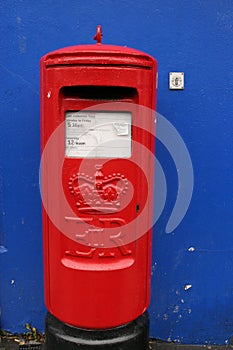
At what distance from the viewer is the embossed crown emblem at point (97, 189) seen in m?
1.73

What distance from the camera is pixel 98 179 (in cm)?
173

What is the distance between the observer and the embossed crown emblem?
1727 mm

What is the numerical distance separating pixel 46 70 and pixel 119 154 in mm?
504

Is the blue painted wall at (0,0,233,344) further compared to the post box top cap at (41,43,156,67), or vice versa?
the blue painted wall at (0,0,233,344)

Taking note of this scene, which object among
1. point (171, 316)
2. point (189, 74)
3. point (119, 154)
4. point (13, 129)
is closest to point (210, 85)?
point (189, 74)

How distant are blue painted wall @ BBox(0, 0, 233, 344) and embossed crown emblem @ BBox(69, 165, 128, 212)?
0.79 meters

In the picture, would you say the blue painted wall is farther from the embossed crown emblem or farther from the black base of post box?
the embossed crown emblem

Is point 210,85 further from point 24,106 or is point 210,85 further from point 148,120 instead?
point 24,106

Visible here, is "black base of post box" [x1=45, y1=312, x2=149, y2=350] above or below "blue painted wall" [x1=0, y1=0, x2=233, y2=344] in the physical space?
below

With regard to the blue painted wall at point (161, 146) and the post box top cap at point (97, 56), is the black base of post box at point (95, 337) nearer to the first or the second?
the blue painted wall at point (161, 146)

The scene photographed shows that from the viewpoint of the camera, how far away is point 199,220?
2521mm

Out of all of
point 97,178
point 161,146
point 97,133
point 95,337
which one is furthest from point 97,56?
point 95,337

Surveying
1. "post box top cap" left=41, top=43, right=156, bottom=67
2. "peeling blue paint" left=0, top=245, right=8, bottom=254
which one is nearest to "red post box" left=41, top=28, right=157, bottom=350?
"post box top cap" left=41, top=43, right=156, bottom=67

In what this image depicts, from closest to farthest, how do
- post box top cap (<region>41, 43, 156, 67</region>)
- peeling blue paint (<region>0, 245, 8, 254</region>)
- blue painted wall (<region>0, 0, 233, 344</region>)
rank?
post box top cap (<region>41, 43, 156, 67</region>) → blue painted wall (<region>0, 0, 233, 344</region>) → peeling blue paint (<region>0, 245, 8, 254</region>)
